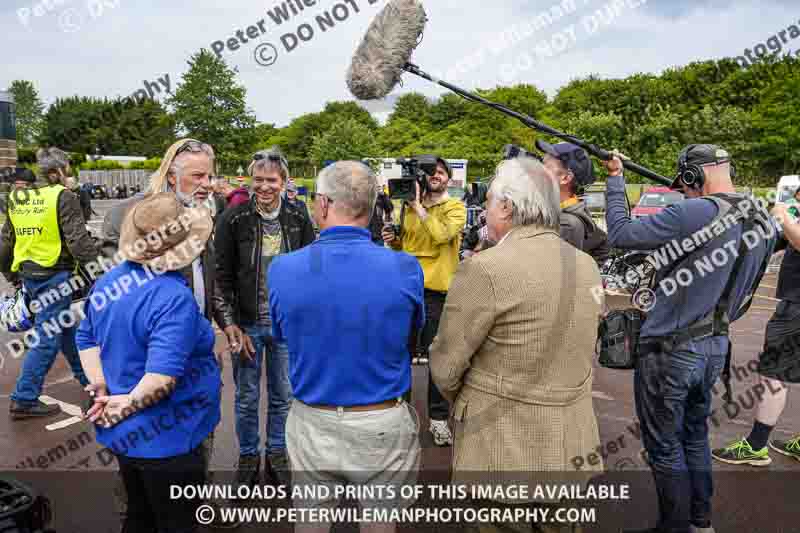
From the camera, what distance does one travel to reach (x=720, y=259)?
8.72 feet

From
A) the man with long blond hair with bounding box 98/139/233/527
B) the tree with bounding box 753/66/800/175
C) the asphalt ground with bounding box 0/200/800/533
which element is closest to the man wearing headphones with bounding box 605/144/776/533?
the asphalt ground with bounding box 0/200/800/533

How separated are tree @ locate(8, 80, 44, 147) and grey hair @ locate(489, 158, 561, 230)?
115479 millimetres

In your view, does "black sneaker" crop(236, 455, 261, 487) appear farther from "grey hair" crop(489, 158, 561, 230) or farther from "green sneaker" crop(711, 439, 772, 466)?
"green sneaker" crop(711, 439, 772, 466)

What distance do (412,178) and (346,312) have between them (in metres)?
1.86

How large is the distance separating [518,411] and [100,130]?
7400 cm

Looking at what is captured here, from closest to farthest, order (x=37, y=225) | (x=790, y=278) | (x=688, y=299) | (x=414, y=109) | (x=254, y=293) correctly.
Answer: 1. (x=688, y=299)
2. (x=254, y=293)
3. (x=790, y=278)
4. (x=37, y=225)
5. (x=414, y=109)

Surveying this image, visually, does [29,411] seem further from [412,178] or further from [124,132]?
[124,132]

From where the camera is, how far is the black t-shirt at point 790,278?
3.79 m

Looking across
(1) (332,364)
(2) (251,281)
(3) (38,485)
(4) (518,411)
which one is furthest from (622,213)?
(3) (38,485)

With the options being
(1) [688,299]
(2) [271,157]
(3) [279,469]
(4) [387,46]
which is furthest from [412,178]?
(3) [279,469]

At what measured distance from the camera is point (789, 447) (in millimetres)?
4070

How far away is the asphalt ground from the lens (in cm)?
318

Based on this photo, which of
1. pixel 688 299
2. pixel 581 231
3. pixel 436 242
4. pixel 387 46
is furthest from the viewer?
pixel 436 242

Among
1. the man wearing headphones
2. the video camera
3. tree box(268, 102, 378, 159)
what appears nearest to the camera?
the man wearing headphones
